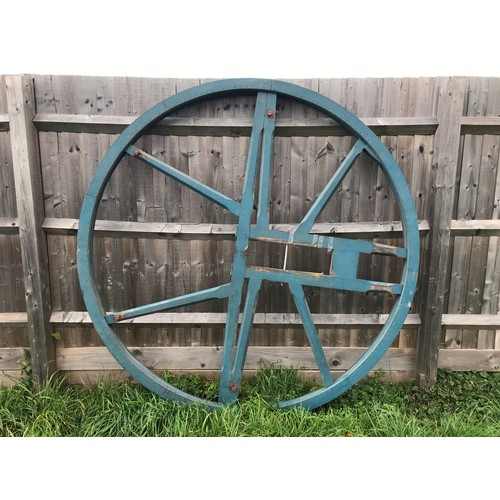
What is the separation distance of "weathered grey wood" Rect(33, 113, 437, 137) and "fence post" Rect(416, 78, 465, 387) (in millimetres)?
136

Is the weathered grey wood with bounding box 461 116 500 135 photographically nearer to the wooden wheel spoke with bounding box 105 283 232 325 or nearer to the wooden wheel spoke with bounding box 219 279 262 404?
the wooden wheel spoke with bounding box 219 279 262 404

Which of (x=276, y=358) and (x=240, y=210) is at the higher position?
(x=240, y=210)

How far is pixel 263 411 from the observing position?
2.99m

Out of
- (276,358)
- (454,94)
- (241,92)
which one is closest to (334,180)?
(241,92)

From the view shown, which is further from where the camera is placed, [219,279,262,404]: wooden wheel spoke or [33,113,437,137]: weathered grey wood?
[33,113,437,137]: weathered grey wood

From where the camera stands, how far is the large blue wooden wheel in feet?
9.46

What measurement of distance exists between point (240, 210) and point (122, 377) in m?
1.77

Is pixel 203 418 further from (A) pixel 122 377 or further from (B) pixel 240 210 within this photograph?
(B) pixel 240 210

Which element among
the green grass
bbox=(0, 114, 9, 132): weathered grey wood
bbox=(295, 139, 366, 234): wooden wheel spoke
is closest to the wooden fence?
bbox=(0, 114, 9, 132): weathered grey wood

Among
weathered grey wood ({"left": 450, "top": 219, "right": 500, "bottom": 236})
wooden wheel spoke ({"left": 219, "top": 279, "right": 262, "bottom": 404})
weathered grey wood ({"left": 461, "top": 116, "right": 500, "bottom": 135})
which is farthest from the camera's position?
weathered grey wood ({"left": 450, "top": 219, "right": 500, "bottom": 236})

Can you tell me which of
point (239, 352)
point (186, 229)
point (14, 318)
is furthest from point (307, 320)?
point (14, 318)

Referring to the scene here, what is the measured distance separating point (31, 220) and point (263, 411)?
2.18 meters

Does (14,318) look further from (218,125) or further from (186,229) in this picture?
(218,125)

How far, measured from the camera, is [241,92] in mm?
2955
